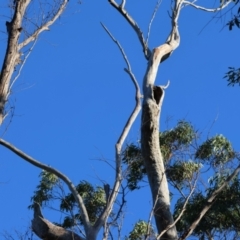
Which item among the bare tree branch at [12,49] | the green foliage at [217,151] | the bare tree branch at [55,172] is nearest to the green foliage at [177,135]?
the green foliage at [217,151]

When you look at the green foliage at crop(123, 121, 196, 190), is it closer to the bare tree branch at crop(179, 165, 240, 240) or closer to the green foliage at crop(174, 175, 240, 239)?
the green foliage at crop(174, 175, 240, 239)

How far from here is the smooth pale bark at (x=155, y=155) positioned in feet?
19.9

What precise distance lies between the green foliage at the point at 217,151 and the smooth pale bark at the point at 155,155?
428 centimetres

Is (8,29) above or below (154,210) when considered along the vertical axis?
above

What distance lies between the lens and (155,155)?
6.39m

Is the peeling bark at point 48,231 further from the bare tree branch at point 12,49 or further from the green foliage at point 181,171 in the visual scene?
the green foliage at point 181,171

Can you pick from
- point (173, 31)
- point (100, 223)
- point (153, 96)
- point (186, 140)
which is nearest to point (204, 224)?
point (186, 140)

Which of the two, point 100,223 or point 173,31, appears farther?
point 173,31

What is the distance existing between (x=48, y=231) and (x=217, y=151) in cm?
682

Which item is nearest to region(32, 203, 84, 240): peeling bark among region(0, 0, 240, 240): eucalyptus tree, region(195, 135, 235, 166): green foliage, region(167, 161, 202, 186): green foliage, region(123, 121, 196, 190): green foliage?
region(0, 0, 240, 240): eucalyptus tree

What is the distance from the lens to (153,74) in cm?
696

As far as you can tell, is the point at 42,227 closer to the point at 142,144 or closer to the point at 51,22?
the point at 142,144

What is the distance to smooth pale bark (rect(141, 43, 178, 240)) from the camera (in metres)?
6.08

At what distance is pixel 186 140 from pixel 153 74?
4.80m
